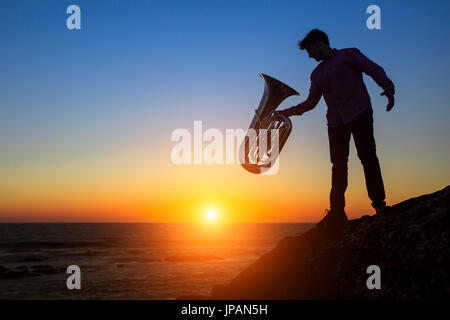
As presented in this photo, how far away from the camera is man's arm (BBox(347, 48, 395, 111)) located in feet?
15.4

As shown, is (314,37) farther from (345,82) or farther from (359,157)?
(359,157)

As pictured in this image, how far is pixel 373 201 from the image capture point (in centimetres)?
523

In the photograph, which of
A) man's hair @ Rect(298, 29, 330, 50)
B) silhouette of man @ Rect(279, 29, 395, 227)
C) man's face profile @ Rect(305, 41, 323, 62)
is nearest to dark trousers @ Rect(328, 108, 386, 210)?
silhouette of man @ Rect(279, 29, 395, 227)

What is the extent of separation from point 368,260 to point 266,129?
247 cm

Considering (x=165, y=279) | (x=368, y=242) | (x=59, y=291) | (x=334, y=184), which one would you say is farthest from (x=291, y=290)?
(x=165, y=279)

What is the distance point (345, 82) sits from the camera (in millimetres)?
5098

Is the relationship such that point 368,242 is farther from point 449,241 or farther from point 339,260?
point 449,241

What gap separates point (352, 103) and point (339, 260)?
213 cm

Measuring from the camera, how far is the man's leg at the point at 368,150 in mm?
4984

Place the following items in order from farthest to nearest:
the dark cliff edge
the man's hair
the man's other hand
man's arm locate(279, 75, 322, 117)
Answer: man's arm locate(279, 75, 322, 117), the man's hair, the man's other hand, the dark cliff edge

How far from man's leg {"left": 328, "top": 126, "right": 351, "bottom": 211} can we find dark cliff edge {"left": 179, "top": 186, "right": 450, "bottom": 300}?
500mm

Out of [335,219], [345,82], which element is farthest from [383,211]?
[345,82]

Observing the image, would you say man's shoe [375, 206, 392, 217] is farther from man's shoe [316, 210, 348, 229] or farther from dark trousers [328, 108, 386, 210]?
man's shoe [316, 210, 348, 229]

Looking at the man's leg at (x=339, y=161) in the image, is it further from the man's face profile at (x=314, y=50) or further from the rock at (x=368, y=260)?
the man's face profile at (x=314, y=50)
